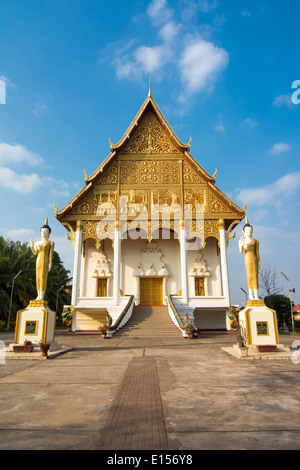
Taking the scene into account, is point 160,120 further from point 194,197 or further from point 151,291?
point 151,291

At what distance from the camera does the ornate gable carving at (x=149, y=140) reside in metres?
18.5

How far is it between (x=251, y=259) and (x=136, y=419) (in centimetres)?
731

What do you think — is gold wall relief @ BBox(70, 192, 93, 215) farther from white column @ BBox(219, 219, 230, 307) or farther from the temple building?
white column @ BBox(219, 219, 230, 307)

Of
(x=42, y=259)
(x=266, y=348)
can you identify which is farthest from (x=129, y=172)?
(x=266, y=348)

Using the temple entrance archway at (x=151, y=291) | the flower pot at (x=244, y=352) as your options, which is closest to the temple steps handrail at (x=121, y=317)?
the temple entrance archway at (x=151, y=291)

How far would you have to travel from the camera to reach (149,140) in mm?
18656

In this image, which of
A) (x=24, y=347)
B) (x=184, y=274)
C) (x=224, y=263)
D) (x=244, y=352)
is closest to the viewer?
(x=244, y=352)

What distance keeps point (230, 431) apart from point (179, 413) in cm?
72

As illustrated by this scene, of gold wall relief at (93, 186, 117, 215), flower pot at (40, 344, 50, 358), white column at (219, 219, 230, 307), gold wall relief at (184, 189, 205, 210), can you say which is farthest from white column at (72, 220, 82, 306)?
flower pot at (40, 344, 50, 358)

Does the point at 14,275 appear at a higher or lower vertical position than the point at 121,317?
higher

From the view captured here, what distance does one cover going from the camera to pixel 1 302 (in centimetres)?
2044

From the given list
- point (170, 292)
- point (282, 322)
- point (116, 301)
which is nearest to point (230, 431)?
point (116, 301)

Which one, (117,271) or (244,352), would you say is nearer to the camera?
(244,352)

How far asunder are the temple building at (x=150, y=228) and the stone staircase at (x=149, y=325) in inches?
26.7
